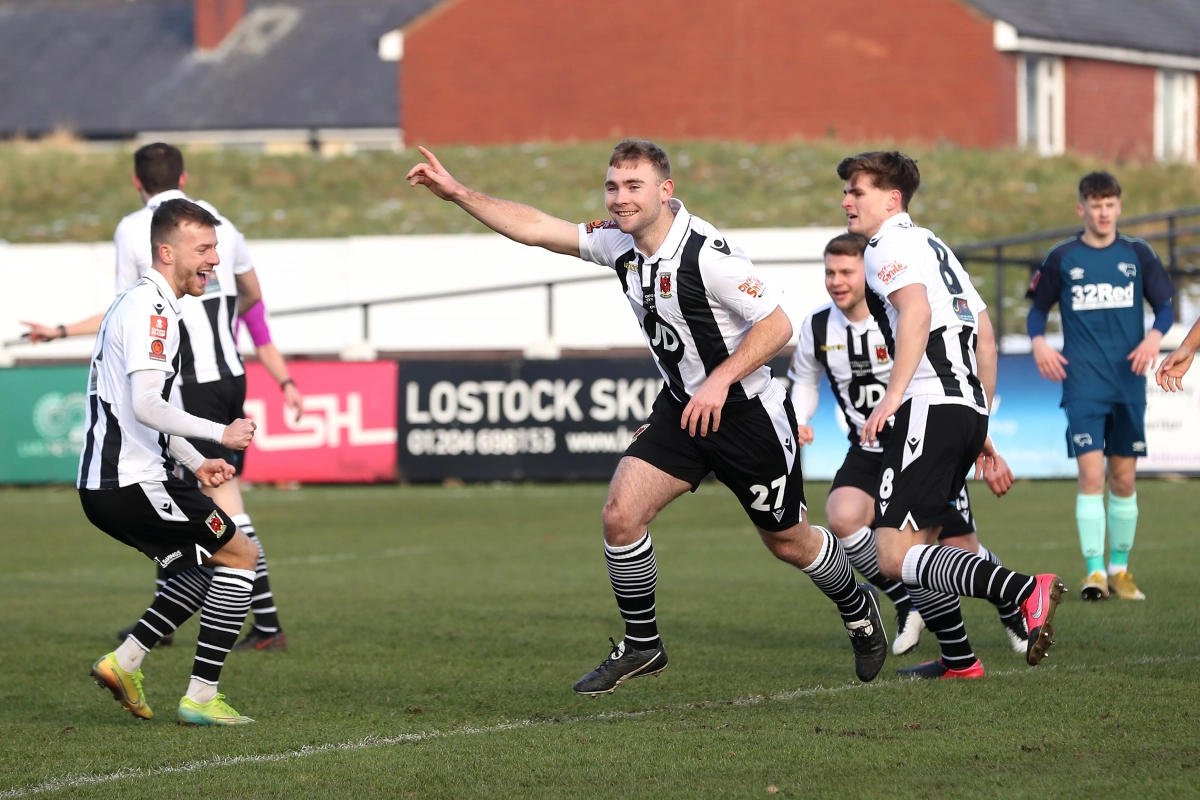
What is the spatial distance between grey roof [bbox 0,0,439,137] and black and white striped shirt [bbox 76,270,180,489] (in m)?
46.4

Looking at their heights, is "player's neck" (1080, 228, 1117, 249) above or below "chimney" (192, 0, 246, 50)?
below

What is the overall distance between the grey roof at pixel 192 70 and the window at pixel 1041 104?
70.4ft

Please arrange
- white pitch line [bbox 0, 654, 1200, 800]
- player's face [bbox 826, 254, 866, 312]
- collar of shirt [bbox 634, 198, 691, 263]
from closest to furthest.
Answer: white pitch line [bbox 0, 654, 1200, 800], collar of shirt [bbox 634, 198, 691, 263], player's face [bbox 826, 254, 866, 312]

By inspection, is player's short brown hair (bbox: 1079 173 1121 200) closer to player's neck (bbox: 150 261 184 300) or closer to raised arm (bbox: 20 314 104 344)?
player's neck (bbox: 150 261 184 300)

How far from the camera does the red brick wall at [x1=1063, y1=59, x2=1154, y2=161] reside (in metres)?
37.8

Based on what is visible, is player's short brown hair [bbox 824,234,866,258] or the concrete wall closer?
player's short brown hair [bbox 824,234,866,258]

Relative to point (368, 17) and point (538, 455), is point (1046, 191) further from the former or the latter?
point (368, 17)

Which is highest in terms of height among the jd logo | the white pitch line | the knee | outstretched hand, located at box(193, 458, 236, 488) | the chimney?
the chimney

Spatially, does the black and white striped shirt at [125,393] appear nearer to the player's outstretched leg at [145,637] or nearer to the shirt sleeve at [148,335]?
the shirt sleeve at [148,335]

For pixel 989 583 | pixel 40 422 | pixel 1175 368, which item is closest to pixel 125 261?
pixel 989 583

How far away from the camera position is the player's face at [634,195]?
20.5 ft

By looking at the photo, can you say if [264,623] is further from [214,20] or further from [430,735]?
[214,20]

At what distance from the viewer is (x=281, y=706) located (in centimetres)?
668

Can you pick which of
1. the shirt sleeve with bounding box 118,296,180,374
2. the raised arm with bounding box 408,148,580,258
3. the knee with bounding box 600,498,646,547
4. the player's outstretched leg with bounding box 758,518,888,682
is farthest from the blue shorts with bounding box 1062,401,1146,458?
the shirt sleeve with bounding box 118,296,180,374
